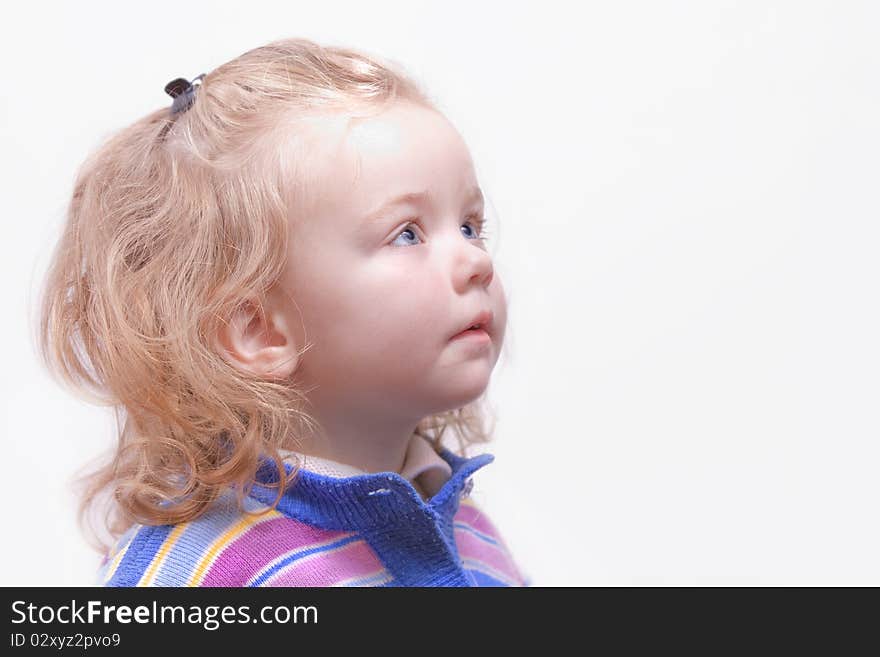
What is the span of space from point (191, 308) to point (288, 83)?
261 millimetres

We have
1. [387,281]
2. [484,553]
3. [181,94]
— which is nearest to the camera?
[387,281]

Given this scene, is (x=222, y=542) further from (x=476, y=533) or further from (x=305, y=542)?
(x=476, y=533)

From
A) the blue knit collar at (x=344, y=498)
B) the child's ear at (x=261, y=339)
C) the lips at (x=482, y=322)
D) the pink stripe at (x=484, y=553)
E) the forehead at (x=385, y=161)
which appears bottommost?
the pink stripe at (x=484, y=553)

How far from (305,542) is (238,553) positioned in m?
0.07

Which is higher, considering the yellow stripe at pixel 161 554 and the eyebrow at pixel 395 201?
the eyebrow at pixel 395 201

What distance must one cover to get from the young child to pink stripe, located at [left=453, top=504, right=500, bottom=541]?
232 millimetres

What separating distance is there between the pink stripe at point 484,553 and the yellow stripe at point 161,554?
0.36m

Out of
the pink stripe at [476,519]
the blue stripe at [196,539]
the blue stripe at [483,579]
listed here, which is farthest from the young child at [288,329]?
the pink stripe at [476,519]

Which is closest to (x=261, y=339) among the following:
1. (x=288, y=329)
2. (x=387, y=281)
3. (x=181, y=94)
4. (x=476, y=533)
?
(x=288, y=329)

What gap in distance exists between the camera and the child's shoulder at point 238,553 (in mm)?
1165

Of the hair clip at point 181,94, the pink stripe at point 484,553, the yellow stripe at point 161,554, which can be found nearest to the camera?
the yellow stripe at point 161,554

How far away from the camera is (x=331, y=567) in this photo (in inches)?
47.3

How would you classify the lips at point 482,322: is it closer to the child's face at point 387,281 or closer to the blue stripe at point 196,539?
the child's face at point 387,281
